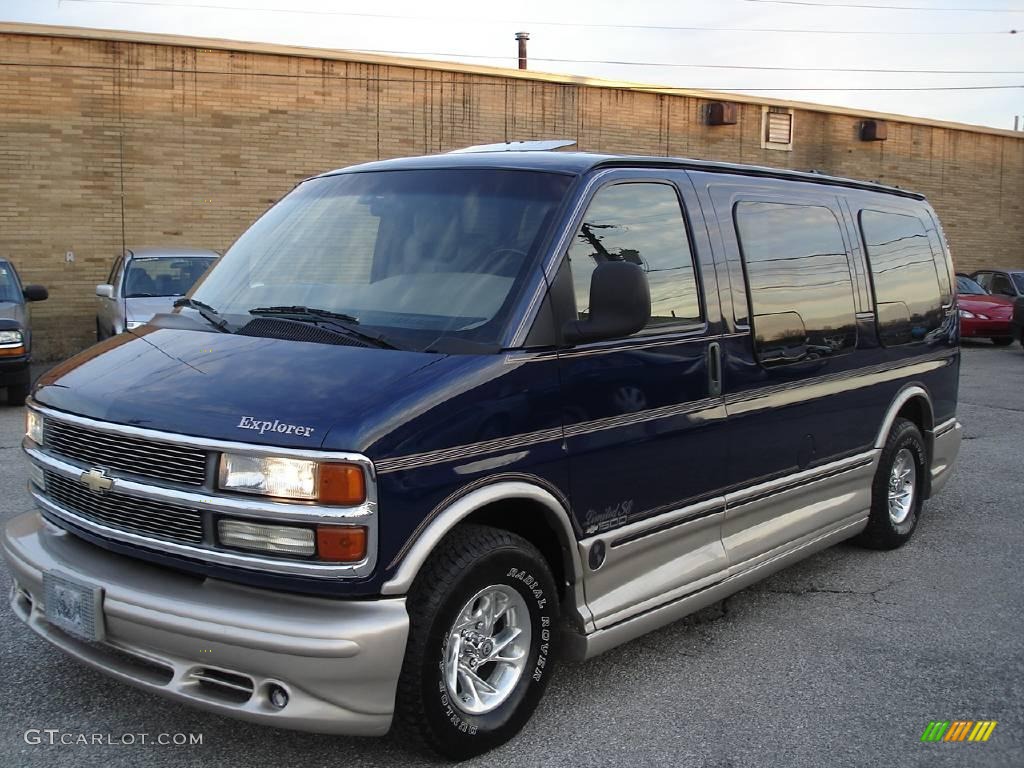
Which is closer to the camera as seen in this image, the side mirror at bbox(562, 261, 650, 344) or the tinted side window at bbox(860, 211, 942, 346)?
the side mirror at bbox(562, 261, 650, 344)

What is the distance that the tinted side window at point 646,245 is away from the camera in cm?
409

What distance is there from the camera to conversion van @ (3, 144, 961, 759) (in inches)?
126

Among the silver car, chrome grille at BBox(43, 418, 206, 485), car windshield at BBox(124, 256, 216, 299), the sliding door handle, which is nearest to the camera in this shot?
chrome grille at BBox(43, 418, 206, 485)

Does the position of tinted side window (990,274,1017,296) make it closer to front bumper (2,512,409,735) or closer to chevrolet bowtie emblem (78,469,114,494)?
front bumper (2,512,409,735)

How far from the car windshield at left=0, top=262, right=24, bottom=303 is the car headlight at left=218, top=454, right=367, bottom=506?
10.3m

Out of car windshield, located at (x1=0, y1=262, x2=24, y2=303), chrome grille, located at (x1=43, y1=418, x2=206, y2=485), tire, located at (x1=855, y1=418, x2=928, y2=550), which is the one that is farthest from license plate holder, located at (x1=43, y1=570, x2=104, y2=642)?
car windshield, located at (x1=0, y1=262, x2=24, y2=303)

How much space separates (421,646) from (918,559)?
4.11 meters

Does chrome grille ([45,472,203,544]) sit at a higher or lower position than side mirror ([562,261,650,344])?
lower

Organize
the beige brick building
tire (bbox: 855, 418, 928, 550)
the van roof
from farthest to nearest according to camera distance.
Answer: the beige brick building, tire (bbox: 855, 418, 928, 550), the van roof

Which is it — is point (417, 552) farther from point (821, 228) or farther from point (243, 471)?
point (821, 228)

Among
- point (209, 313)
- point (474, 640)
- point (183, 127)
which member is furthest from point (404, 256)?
point (183, 127)

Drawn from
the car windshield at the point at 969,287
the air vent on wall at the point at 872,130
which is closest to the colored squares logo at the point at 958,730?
the car windshield at the point at 969,287

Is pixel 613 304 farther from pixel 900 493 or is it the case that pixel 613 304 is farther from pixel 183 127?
pixel 183 127

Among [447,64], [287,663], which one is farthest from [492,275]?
[447,64]
